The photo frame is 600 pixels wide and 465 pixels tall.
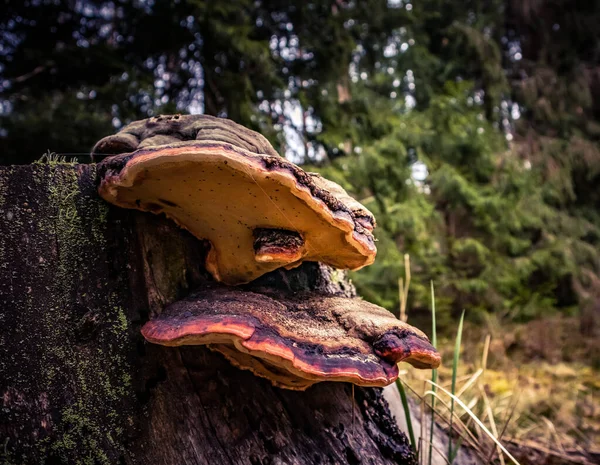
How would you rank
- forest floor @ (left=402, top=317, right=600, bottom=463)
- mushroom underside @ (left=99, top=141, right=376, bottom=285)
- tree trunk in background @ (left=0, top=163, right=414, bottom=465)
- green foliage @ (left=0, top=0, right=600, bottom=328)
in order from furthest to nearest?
green foliage @ (left=0, top=0, right=600, bottom=328) → forest floor @ (left=402, top=317, right=600, bottom=463) → tree trunk in background @ (left=0, top=163, right=414, bottom=465) → mushroom underside @ (left=99, top=141, right=376, bottom=285)

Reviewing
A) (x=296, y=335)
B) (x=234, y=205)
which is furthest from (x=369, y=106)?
(x=296, y=335)

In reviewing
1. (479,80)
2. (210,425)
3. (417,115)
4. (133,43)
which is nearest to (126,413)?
(210,425)

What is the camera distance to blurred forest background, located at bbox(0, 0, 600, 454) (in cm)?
339

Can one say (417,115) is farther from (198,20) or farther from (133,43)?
(133,43)

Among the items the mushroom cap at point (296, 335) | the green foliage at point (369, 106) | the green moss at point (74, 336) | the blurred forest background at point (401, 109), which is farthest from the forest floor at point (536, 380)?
the green moss at point (74, 336)

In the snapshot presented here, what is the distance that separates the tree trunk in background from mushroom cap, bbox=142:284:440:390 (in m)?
0.12

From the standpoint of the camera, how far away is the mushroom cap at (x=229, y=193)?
0.82 meters

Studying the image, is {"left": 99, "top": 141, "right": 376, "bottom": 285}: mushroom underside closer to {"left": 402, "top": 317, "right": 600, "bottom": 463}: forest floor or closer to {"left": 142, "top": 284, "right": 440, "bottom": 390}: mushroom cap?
{"left": 142, "top": 284, "right": 440, "bottom": 390}: mushroom cap

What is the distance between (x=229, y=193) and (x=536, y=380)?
4.98m

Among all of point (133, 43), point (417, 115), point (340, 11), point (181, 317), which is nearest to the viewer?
point (181, 317)

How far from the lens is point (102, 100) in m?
3.32

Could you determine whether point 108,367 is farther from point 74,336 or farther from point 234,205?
point 234,205

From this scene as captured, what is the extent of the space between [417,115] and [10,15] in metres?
4.20

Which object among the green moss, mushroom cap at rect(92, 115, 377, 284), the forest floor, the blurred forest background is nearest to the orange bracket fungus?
mushroom cap at rect(92, 115, 377, 284)
